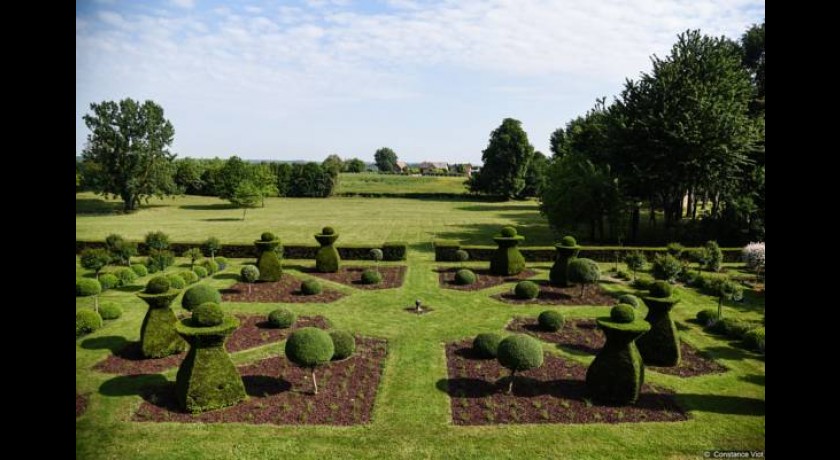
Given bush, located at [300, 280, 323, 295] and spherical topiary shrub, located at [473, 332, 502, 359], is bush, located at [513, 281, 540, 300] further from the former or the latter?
bush, located at [300, 280, 323, 295]

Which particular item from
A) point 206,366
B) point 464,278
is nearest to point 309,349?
point 206,366

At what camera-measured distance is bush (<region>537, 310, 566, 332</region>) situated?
21.2 metres

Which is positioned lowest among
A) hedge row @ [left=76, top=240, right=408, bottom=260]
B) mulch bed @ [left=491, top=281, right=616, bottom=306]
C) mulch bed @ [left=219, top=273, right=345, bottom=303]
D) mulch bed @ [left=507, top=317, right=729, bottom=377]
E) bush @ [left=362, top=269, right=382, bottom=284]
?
mulch bed @ [left=507, top=317, right=729, bottom=377]

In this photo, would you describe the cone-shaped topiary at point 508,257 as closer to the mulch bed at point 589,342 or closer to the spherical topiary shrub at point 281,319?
the mulch bed at point 589,342

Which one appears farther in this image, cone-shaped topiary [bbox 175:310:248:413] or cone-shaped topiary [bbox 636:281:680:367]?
cone-shaped topiary [bbox 636:281:680:367]

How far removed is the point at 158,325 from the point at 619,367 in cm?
1569

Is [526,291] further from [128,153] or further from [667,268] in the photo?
[128,153]

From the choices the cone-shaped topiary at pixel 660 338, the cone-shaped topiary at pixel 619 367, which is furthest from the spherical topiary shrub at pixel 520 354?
the cone-shaped topiary at pixel 660 338

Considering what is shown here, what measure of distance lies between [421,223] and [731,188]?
32.0 metres

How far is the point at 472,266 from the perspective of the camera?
34.9 m

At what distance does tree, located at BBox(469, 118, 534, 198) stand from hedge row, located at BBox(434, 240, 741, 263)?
53544 millimetres


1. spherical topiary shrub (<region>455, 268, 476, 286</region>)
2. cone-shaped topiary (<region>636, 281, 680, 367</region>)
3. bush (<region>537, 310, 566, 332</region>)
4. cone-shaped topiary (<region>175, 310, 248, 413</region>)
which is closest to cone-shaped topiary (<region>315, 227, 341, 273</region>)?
spherical topiary shrub (<region>455, 268, 476, 286</region>)
